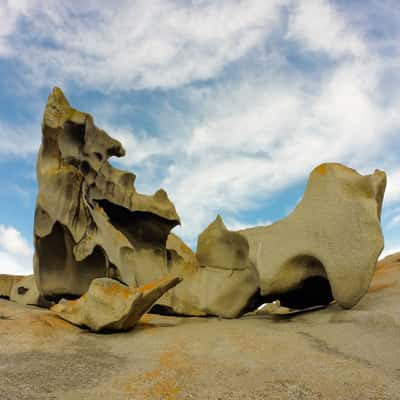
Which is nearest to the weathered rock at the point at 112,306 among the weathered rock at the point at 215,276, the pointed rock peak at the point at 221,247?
the weathered rock at the point at 215,276

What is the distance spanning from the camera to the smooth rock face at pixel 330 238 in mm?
7492

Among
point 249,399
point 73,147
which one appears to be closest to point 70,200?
point 73,147

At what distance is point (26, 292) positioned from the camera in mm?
16562

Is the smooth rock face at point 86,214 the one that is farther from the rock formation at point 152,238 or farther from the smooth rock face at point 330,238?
the smooth rock face at point 330,238

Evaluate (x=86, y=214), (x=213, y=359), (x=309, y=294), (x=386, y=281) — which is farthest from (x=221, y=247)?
(x=213, y=359)

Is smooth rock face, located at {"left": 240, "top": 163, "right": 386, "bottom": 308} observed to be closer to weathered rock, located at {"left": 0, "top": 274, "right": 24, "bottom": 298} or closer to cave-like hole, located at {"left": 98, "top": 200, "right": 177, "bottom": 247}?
cave-like hole, located at {"left": 98, "top": 200, "right": 177, "bottom": 247}

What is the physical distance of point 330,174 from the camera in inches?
332

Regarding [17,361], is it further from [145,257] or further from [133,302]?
[145,257]

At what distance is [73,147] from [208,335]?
6.69 metres

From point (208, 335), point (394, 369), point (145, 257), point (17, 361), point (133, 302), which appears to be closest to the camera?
point (394, 369)

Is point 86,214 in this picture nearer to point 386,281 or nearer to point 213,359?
point 213,359

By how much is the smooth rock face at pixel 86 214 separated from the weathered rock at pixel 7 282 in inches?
300

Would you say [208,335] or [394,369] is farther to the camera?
[208,335]

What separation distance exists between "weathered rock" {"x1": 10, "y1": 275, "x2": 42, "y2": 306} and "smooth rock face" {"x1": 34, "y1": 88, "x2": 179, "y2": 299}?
4730 mm
